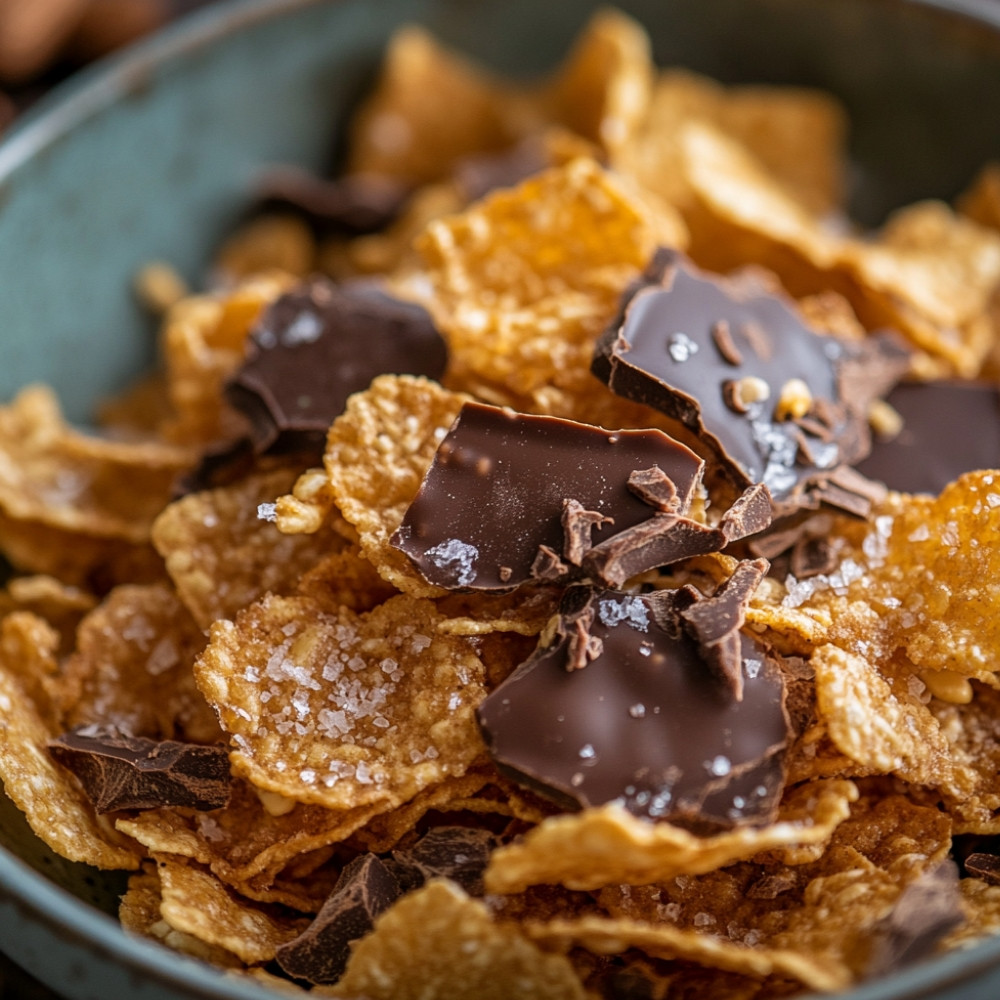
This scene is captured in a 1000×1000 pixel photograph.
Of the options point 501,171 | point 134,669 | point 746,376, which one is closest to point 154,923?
point 134,669

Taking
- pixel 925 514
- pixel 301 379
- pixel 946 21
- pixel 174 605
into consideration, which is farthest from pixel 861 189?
pixel 174 605

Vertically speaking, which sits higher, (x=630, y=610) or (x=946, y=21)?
(x=946, y=21)

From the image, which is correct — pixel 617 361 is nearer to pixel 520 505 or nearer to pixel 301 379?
pixel 520 505

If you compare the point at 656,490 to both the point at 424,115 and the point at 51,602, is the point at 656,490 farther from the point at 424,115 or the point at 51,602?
the point at 424,115

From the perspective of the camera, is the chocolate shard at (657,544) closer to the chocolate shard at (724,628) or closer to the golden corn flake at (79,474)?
the chocolate shard at (724,628)

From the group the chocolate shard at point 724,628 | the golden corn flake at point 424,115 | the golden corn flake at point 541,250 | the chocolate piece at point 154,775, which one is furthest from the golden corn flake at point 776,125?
the chocolate piece at point 154,775

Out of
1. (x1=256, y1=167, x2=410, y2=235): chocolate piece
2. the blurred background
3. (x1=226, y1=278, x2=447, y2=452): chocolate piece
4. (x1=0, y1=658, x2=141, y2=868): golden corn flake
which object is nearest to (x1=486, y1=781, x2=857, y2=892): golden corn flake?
(x1=0, y1=658, x2=141, y2=868): golden corn flake

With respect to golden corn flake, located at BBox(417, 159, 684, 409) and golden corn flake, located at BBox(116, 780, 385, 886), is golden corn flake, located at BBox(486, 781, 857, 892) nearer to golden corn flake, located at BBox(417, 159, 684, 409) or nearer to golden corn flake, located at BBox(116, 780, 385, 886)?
golden corn flake, located at BBox(116, 780, 385, 886)
